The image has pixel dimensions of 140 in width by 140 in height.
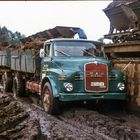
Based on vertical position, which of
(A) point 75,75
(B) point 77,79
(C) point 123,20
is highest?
(C) point 123,20

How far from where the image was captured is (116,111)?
12172 millimetres

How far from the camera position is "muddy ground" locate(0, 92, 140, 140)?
7883 mm

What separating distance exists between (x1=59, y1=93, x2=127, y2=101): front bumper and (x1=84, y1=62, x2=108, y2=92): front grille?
147 millimetres

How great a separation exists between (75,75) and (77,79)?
11 centimetres

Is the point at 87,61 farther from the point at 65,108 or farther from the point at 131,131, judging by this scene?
the point at 131,131

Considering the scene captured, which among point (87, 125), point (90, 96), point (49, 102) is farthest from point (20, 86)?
point (87, 125)

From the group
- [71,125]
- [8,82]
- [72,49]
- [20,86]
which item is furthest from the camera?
[8,82]

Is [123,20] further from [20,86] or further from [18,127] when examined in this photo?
[18,127]

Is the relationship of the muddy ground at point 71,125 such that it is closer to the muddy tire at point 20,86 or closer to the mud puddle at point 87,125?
the mud puddle at point 87,125

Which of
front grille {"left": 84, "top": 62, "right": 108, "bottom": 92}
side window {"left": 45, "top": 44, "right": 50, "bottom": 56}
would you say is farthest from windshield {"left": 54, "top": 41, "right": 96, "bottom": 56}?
front grille {"left": 84, "top": 62, "right": 108, "bottom": 92}

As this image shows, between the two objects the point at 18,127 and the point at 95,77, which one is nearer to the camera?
the point at 18,127

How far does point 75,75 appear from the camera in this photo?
1123 cm

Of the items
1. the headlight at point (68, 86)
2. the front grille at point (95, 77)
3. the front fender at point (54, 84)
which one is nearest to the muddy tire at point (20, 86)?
the front fender at point (54, 84)

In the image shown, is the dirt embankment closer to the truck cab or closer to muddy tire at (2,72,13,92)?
the truck cab
